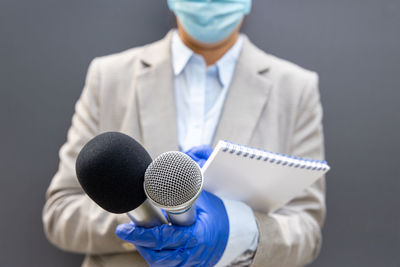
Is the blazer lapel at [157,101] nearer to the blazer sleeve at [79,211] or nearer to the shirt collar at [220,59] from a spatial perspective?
the shirt collar at [220,59]

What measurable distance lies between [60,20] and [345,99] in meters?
0.96

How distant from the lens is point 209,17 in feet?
3.52

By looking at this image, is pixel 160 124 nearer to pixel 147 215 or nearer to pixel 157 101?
pixel 157 101

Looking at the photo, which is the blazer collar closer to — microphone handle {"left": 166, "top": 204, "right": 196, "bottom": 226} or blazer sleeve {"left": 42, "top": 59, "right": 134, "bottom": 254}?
blazer sleeve {"left": 42, "top": 59, "right": 134, "bottom": 254}

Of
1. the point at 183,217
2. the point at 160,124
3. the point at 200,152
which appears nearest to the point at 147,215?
the point at 183,217

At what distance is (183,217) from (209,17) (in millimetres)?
584

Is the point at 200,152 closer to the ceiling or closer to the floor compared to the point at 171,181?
closer to the floor

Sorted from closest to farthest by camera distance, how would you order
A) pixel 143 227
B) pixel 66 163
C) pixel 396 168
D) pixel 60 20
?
1. pixel 143 227
2. pixel 66 163
3. pixel 60 20
4. pixel 396 168

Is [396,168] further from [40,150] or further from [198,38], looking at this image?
[40,150]

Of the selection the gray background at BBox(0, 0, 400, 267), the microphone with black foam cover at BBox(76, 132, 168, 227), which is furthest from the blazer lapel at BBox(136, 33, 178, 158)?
the microphone with black foam cover at BBox(76, 132, 168, 227)

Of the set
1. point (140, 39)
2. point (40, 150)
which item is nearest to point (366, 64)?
point (140, 39)

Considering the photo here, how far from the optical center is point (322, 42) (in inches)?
58.6

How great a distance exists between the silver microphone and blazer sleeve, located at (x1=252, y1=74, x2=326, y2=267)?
406 millimetres

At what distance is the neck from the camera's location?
3.76 ft
